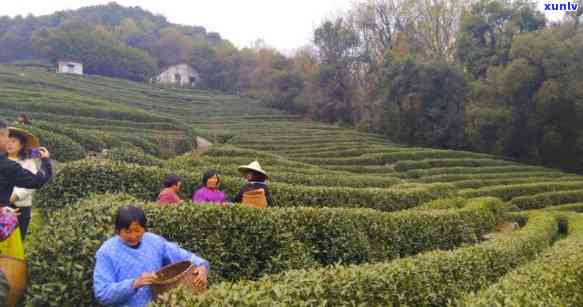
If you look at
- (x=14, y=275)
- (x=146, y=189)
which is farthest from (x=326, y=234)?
(x=14, y=275)

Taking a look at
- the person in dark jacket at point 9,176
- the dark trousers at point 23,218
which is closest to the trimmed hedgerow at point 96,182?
the dark trousers at point 23,218

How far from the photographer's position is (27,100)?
28672 mm

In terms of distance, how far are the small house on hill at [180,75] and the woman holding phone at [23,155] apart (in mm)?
70165

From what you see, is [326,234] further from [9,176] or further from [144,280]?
[9,176]

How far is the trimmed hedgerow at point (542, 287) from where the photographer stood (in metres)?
5.16

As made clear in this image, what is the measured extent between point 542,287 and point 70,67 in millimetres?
65331

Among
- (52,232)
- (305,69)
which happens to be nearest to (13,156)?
(52,232)

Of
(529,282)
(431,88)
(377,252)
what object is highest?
(431,88)

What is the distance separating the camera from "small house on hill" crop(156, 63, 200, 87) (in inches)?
2945

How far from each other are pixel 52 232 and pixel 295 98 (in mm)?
50613

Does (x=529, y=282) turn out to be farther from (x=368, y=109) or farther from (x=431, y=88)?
(x=368, y=109)

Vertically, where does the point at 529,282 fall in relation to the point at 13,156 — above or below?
below

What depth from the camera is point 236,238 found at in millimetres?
7395

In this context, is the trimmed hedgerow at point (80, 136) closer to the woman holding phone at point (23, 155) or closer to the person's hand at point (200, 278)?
the woman holding phone at point (23, 155)
